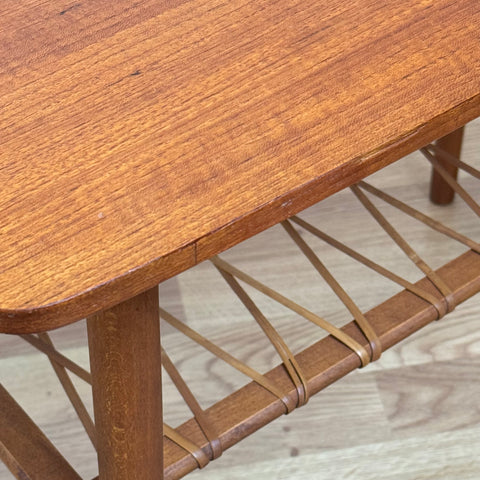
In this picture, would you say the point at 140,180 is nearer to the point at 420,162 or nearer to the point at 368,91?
the point at 368,91

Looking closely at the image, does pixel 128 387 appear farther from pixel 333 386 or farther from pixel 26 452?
pixel 333 386

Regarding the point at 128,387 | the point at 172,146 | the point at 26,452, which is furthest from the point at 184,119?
the point at 26,452

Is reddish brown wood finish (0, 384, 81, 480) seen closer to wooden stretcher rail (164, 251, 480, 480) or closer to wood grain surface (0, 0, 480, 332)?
wooden stretcher rail (164, 251, 480, 480)

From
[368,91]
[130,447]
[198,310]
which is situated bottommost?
[198,310]

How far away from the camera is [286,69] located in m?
0.63

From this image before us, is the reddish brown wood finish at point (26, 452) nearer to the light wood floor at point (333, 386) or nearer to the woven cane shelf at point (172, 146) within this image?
the woven cane shelf at point (172, 146)

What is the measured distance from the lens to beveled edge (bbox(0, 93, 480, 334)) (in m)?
0.49

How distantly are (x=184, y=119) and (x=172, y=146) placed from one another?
28 mm

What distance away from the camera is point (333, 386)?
1128 mm

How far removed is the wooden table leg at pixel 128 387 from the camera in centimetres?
59

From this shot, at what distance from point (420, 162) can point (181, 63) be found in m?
0.83

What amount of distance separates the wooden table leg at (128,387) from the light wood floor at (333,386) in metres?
0.38

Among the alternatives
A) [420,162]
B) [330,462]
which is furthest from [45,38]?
[420,162]

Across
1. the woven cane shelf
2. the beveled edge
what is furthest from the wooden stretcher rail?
the beveled edge
